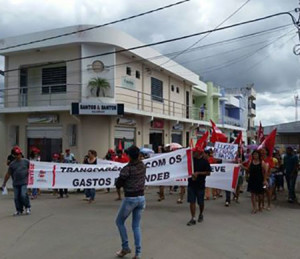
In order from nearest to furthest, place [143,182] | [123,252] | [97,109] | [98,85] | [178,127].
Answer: [123,252] < [143,182] < [97,109] < [98,85] < [178,127]

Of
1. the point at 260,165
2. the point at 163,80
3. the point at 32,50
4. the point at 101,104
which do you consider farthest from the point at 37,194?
the point at 163,80

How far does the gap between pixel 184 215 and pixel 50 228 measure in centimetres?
342

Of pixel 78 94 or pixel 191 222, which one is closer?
pixel 191 222

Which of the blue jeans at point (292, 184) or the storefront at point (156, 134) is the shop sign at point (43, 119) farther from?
the blue jeans at point (292, 184)

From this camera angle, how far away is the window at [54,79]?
21.7 metres

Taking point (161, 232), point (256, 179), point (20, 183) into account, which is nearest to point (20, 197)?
point (20, 183)

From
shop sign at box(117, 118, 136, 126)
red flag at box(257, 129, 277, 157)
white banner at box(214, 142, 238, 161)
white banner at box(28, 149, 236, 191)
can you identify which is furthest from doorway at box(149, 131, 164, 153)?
red flag at box(257, 129, 277, 157)

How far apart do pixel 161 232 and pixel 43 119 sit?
1500cm

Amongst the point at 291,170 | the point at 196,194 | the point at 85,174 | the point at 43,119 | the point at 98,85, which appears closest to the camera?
the point at 196,194

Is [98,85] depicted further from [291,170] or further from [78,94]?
[291,170]

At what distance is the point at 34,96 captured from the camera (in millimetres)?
22688

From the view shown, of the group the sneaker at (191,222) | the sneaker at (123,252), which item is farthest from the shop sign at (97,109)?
the sneaker at (123,252)

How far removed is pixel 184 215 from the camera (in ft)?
33.0

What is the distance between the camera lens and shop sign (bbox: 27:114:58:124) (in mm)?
21141
